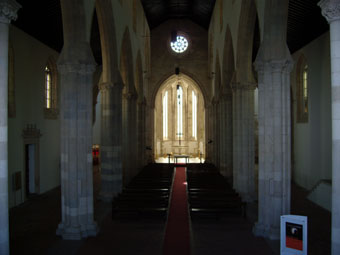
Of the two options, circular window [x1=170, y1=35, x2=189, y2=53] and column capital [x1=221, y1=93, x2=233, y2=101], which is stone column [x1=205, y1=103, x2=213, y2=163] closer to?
circular window [x1=170, y1=35, x2=189, y2=53]

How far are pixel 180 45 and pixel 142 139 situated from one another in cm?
1109

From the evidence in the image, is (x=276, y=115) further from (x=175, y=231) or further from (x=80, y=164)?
(x=80, y=164)

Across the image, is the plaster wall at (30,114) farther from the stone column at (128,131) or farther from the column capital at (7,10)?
the column capital at (7,10)

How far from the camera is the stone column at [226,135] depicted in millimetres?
18641

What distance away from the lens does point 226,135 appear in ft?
62.5

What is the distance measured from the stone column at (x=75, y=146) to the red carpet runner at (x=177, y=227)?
7.85 feet

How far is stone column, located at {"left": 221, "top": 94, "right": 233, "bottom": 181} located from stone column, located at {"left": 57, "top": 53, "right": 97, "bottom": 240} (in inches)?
426

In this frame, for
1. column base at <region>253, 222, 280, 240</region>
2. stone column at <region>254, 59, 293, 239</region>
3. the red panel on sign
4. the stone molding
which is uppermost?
the stone molding

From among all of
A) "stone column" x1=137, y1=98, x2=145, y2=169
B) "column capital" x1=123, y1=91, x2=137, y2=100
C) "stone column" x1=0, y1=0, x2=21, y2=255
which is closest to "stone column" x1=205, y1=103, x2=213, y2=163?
"stone column" x1=137, y1=98, x2=145, y2=169

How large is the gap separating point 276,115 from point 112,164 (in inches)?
303

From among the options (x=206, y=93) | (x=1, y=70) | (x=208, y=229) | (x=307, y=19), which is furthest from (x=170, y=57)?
(x=1, y=70)

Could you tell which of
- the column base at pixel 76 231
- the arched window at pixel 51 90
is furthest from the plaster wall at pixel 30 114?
the column base at pixel 76 231

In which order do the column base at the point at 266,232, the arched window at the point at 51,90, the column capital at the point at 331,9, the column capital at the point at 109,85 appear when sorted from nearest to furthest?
the column capital at the point at 331,9, the column base at the point at 266,232, the column capital at the point at 109,85, the arched window at the point at 51,90

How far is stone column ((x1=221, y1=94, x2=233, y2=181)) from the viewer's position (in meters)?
18.6
